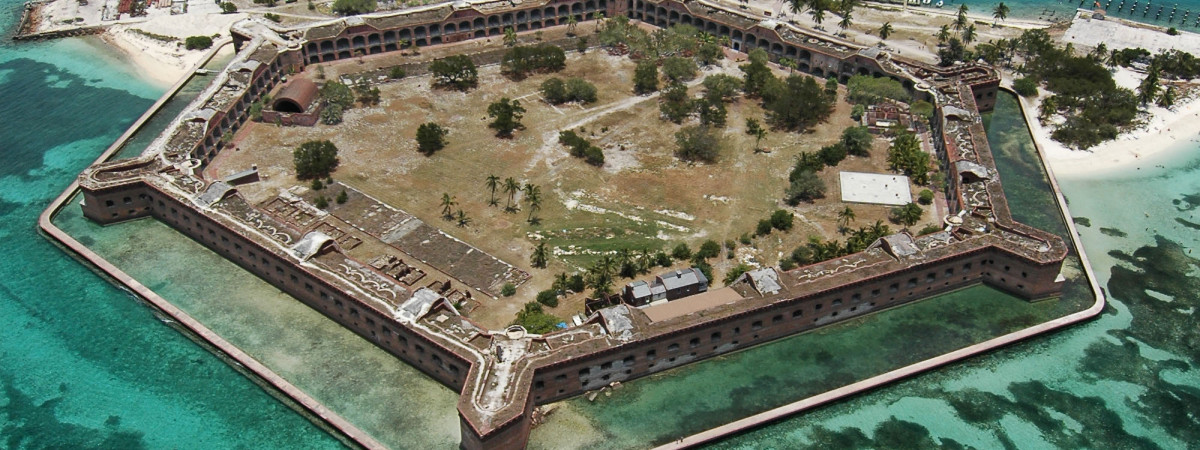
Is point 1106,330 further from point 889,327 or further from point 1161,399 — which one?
point 889,327

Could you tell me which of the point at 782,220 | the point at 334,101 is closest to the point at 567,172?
the point at 782,220

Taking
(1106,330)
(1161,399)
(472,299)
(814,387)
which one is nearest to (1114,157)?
(1106,330)

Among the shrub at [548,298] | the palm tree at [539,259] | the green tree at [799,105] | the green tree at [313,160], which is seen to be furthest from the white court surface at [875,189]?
the green tree at [313,160]

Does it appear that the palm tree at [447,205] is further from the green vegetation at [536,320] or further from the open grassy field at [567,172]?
the green vegetation at [536,320]

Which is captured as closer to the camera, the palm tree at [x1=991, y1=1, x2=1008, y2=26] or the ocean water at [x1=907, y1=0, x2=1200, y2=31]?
the palm tree at [x1=991, y1=1, x2=1008, y2=26]

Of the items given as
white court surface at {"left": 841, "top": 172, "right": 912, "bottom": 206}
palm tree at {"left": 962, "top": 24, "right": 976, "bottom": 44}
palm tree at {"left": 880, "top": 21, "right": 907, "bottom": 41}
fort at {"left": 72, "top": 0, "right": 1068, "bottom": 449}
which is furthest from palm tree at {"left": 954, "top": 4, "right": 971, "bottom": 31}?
white court surface at {"left": 841, "top": 172, "right": 912, "bottom": 206}

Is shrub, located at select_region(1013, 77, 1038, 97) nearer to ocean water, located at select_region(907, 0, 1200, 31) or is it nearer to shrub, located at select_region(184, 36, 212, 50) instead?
ocean water, located at select_region(907, 0, 1200, 31)
